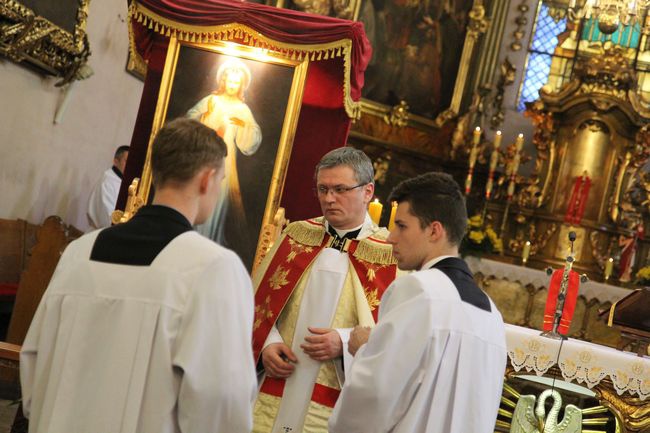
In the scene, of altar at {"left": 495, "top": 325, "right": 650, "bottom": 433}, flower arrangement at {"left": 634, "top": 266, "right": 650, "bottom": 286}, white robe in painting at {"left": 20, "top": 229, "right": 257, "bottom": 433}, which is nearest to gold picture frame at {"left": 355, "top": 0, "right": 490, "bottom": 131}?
flower arrangement at {"left": 634, "top": 266, "right": 650, "bottom": 286}

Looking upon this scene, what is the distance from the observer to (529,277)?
11.2 metres

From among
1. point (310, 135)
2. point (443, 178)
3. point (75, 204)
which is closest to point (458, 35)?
point (75, 204)

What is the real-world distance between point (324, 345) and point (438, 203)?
0.80 m

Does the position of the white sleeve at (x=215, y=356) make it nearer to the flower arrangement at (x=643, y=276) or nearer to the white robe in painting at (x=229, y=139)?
the white robe in painting at (x=229, y=139)

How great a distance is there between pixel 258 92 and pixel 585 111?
7.67 m

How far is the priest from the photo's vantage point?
3510 millimetres

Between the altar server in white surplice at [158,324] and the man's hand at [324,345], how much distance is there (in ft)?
3.56

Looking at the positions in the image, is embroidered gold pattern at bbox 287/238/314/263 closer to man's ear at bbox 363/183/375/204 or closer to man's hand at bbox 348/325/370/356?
man's ear at bbox 363/183/375/204

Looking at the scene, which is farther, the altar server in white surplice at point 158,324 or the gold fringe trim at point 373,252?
the gold fringe trim at point 373,252

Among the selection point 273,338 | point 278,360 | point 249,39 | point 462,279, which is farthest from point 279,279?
point 249,39

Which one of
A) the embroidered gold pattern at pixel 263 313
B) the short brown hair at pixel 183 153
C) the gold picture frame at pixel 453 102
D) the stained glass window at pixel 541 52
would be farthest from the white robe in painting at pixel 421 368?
the stained glass window at pixel 541 52

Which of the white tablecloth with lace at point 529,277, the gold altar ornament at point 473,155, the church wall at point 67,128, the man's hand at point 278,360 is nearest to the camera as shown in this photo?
the man's hand at point 278,360

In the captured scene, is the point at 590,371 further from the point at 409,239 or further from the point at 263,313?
the point at 409,239

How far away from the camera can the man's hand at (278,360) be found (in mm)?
3496
